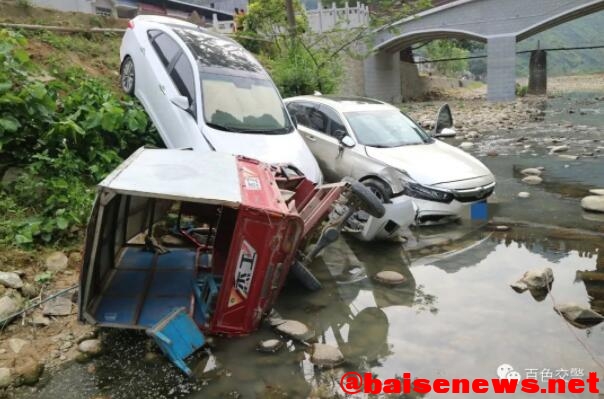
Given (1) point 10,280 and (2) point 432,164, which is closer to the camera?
(1) point 10,280

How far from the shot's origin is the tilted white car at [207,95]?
22.0ft

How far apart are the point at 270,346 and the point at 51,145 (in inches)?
171

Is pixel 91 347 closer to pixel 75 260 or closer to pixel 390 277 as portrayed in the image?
pixel 75 260

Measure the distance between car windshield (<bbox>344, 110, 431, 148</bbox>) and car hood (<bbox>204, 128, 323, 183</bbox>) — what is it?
4.22 ft

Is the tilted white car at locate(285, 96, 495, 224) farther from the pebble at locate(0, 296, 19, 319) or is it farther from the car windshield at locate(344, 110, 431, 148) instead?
the pebble at locate(0, 296, 19, 319)

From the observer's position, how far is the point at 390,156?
733cm

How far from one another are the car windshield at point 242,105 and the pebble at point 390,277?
274 cm

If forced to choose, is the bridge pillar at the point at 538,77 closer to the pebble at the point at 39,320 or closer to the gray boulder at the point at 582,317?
the gray boulder at the point at 582,317

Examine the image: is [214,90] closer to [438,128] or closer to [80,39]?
[438,128]

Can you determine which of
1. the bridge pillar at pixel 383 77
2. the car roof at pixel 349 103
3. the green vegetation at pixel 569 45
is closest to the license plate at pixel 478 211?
the car roof at pixel 349 103

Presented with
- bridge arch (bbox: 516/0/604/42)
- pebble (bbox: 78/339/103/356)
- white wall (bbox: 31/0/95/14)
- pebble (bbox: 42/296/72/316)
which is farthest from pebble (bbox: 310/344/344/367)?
bridge arch (bbox: 516/0/604/42)

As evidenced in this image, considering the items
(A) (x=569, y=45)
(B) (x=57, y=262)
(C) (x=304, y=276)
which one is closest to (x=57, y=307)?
(B) (x=57, y=262)

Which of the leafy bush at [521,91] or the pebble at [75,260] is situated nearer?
the pebble at [75,260]

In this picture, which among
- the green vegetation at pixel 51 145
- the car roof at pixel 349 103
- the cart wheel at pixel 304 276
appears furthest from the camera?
the car roof at pixel 349 103
